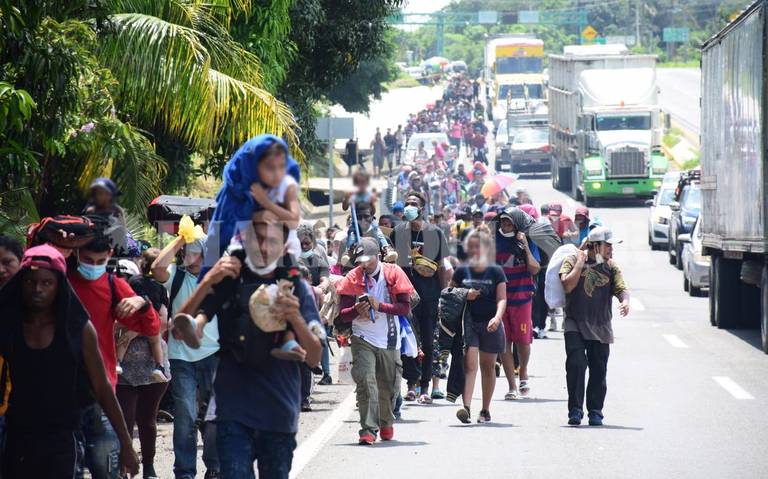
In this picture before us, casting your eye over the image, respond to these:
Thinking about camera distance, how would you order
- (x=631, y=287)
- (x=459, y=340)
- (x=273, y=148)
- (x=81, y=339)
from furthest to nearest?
(x=631, y=287), (x=459, y=340), (x=81, y=339), (x=273, y=148)

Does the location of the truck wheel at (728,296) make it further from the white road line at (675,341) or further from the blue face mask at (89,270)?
the blue face mask at (89,270)

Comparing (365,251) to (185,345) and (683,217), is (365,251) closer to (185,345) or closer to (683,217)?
(185,345)

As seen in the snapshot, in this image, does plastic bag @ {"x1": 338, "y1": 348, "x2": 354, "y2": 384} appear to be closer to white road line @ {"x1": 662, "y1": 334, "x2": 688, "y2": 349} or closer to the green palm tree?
the green palm tree

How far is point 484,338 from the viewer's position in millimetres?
12469

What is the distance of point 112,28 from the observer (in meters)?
12.9

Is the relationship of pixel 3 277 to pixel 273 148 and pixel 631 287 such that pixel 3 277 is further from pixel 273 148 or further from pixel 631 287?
pixel 631 287

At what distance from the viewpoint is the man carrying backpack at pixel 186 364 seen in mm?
9391

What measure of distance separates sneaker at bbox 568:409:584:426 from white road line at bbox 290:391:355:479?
1.93 metres

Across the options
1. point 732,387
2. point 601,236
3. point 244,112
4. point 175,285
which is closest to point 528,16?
point 732,387

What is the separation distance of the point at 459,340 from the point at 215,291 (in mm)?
7545

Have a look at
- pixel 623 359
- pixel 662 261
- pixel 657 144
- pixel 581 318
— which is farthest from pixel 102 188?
pixel 657 144

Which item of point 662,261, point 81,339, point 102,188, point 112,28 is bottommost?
point 662,261

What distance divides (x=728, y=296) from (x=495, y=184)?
4.77 meters

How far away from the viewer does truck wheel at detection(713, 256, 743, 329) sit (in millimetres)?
21047
